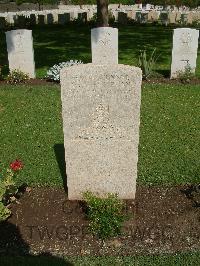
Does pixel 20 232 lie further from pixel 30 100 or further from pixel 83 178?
pixel 30 100

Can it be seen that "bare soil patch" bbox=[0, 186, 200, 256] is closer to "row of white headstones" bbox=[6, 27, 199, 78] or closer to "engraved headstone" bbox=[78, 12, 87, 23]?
"row of white headstones" bbox=[6, 27, 199, 78]

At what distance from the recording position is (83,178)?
519 cm

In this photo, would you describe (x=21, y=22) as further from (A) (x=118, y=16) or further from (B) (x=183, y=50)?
(B) (x=183, y=50)

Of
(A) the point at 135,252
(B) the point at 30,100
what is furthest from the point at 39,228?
(B) the point at 30,100

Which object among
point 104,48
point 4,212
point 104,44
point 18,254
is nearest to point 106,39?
point 104,44

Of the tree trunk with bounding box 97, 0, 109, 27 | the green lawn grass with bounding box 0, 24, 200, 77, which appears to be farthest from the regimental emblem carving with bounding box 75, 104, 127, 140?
the tree trunk with bounding box 97, 0, 109, 27

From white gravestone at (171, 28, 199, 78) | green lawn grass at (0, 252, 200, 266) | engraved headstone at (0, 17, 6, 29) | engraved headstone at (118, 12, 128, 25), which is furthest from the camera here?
engraved headstone at (118, 12, 128, 25)

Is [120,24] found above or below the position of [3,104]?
above

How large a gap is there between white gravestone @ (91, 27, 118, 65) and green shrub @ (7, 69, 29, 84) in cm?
216

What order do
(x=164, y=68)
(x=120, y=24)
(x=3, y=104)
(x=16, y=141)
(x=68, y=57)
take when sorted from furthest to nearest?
(x=120, y=24)
(x=68, y=57)
(x=164, y=68)
(x=3, y=104)
(x=16, y=141)

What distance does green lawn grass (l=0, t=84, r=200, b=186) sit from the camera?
6.12 m

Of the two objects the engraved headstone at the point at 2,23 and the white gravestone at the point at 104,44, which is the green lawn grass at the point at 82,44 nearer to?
the engraved headstone at the point at 2,23

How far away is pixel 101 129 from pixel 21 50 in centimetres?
715

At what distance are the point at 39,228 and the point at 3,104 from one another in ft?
16.6
